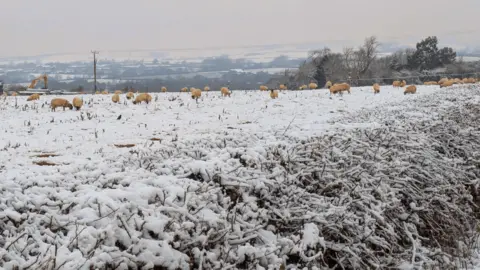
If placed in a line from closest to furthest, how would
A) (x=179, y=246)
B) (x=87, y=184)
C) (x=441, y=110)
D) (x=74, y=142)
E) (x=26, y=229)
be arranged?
1. (x=26, y=229)
2. (x=179, y=246)
3. (x=87, y=184)
4. (x=74, y=142)
5. (x=441, y=110)

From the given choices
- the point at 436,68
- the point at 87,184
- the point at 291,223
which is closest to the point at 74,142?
the point at 87,184

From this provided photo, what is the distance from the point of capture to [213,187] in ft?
9.99

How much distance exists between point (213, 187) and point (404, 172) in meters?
2.46

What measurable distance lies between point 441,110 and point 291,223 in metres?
5.37

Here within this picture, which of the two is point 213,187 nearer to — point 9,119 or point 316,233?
point 316,233

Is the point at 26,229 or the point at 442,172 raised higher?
the point at 26,229

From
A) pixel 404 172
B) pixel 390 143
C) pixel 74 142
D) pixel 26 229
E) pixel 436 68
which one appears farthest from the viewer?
pixel 436 68

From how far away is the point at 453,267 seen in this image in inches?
161

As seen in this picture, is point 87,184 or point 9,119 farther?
point 9,119

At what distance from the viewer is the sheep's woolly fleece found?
2.35 metres

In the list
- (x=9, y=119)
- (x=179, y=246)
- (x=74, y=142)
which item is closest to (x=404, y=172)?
(x=179, y=246)

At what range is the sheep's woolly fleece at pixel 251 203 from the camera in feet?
7.70

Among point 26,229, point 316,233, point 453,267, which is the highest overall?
point 26,229

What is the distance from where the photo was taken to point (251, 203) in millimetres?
3133
